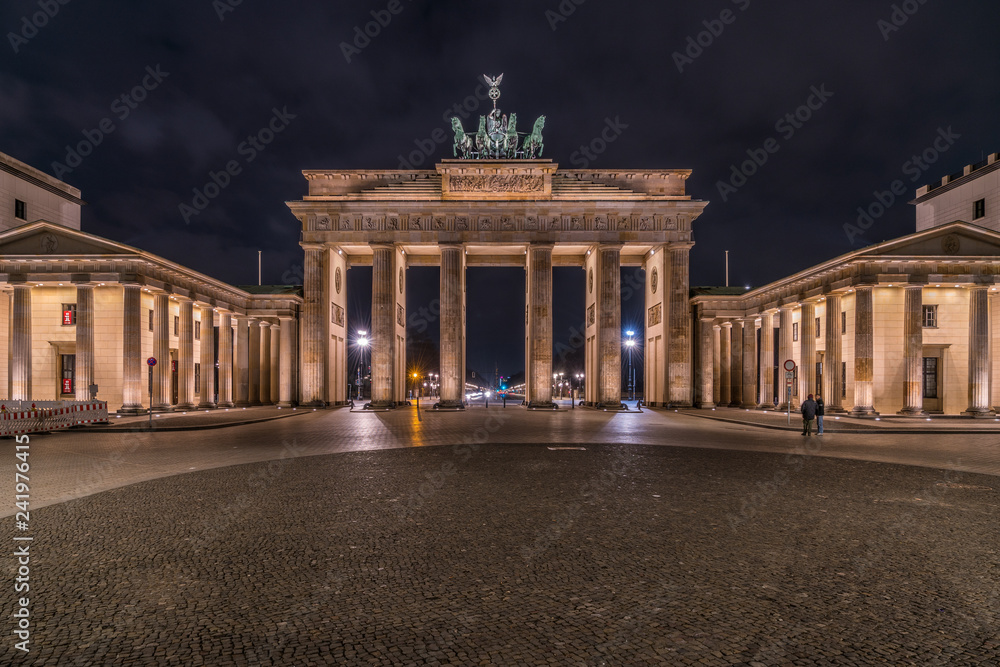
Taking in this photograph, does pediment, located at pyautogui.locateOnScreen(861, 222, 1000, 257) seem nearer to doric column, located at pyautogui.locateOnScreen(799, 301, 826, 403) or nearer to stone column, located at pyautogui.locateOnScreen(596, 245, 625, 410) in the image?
doric column, located at pyautogui.locateOnScreen(799, 301, 826, 403)

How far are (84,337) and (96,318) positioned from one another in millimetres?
2787

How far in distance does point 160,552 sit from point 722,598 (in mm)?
6436

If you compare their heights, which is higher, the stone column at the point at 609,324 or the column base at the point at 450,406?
the stone column at the point at 609,324

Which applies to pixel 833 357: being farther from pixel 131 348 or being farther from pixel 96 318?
pixel 96 318

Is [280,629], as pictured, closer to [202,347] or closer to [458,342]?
[458,342]

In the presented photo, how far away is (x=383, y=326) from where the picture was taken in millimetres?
41438

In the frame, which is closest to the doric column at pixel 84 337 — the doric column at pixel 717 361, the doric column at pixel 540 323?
the doric column at pixel 540 323

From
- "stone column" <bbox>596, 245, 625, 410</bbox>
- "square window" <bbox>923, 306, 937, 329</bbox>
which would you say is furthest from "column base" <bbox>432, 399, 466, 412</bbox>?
"square window" <bbox>923, 306, 937, 329</bbox>

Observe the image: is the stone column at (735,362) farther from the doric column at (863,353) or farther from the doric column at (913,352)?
the doric column at (913,352)

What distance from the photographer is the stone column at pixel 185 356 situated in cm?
3594

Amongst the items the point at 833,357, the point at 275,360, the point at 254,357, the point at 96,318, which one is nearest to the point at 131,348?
the point at 96,318

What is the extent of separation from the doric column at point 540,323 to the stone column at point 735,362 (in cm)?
1184

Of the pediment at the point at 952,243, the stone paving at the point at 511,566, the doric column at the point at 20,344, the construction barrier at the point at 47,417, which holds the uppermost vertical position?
the pediment at the point at 952,243

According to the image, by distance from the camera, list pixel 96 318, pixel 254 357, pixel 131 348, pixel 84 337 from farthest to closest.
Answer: pixel 254 357 → pixel 96 318 → pixel 131 348 → pixel 84 337
